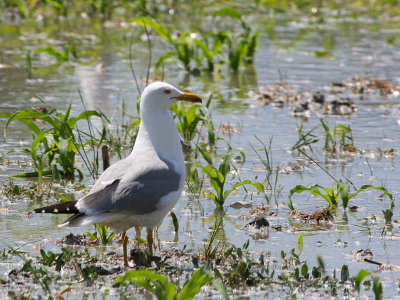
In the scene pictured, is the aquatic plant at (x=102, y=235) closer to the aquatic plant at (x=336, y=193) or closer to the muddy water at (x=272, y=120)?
the muddy water at (x=272, y=120)

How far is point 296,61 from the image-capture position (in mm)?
13000

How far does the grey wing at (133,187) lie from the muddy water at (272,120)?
546 mm

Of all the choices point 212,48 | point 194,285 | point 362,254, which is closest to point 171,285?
point 194,285

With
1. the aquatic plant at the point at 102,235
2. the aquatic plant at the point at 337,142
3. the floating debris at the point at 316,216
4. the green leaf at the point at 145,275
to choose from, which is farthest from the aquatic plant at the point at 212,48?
the green leaf at the point at 145,275

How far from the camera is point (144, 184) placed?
17.9 feet

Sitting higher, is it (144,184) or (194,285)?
(144,184)

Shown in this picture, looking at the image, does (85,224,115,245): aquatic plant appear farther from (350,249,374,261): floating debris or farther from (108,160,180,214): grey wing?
(350,249,374,261): floating debris

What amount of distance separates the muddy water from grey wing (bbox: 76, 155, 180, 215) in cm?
55

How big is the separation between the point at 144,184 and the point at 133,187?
0.26 ft

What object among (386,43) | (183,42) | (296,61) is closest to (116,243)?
(183,42)

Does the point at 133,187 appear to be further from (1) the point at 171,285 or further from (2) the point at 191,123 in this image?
(2) the point at 191,123

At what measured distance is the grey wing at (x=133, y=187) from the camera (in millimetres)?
5297

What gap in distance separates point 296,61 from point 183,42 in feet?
6.77

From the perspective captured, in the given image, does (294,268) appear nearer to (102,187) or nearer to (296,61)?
(102,187)
